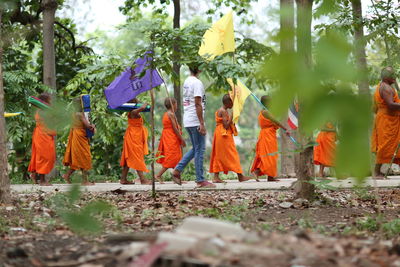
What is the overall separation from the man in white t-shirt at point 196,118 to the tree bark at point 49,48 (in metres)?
4.38

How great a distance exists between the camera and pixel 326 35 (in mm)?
1498

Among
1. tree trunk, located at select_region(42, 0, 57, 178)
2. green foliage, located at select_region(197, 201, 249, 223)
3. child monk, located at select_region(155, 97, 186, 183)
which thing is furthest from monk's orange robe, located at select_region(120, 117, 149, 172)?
green foliage, located at select_region(197, 201, 249, 223)

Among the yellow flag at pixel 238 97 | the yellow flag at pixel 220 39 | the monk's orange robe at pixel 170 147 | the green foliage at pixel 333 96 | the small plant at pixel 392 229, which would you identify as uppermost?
the yellow flag at pixel 220 39

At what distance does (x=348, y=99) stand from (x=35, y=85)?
11846 mm

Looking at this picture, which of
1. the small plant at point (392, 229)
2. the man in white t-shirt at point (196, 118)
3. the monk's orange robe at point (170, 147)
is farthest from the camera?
the monk's orange robe at point (170, 147)

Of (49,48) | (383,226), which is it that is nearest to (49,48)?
(49,48)

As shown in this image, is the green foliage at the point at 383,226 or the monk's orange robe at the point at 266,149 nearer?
the green foliage at the point at 383,226

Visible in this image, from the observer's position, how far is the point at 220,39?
412 inches

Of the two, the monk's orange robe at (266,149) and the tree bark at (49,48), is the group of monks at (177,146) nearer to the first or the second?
the monk's orange robe at (266,149)

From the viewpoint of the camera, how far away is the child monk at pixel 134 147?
34.1ft

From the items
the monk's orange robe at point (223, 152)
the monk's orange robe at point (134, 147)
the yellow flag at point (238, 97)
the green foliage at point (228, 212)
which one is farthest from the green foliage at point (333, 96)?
the yellow flag at point (238, 97)

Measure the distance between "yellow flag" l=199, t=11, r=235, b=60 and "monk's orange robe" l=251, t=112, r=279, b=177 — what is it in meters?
1.36

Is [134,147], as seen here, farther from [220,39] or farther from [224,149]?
[220,39]

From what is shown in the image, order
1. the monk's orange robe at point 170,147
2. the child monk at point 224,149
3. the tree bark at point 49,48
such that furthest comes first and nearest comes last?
the tree bark at point 49,48
the monk's orange robe at point 170,147
the child monk at point 224,149
